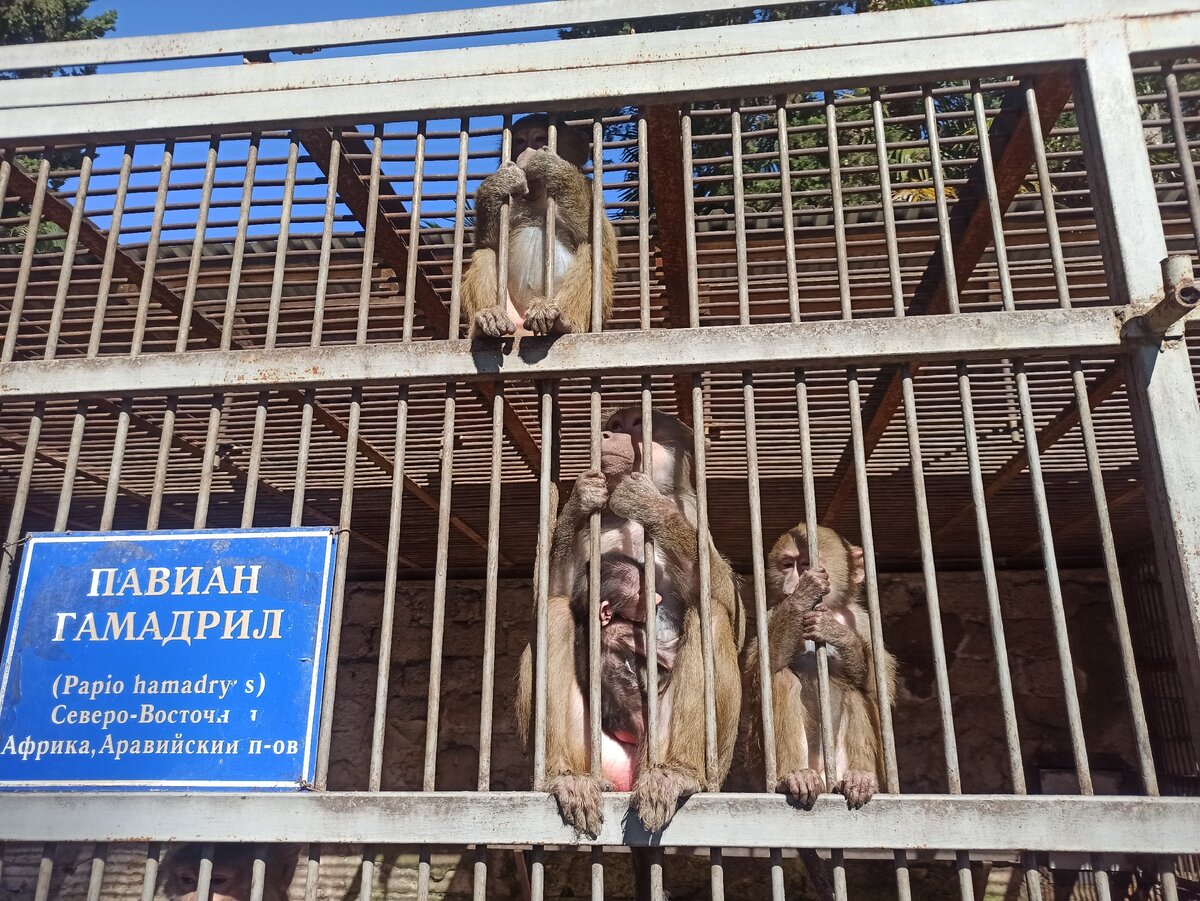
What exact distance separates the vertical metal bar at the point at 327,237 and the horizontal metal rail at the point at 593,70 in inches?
5.5

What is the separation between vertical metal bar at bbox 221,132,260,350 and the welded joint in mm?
2896

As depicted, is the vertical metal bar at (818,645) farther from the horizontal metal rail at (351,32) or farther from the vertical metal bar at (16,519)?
the vertical metal bar at (16,519)

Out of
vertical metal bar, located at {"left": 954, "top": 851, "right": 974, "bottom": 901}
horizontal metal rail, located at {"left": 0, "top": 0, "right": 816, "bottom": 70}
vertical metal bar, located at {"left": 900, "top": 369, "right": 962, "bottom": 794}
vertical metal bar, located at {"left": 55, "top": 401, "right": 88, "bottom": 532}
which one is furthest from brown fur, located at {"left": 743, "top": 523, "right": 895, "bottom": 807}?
vertical metal bar, located at {"left": 55, "top": 401, "right": 88, "bottom": 532}

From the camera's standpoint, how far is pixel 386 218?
3.57 metres

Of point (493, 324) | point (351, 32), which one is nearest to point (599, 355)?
point (493, 324)

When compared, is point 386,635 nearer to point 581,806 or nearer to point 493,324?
point 581,806

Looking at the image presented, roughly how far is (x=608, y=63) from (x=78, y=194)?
1.98 m

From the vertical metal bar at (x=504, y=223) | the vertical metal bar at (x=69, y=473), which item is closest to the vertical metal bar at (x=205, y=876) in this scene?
the vertical metal bar at (x=69, y=473)

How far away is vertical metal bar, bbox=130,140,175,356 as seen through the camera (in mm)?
2912

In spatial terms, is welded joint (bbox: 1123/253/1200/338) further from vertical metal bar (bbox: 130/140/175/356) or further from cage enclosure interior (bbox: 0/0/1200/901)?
vertical metal bar (bbox: 130/140/175/356)

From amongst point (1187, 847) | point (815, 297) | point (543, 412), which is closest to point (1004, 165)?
point (815, 297)

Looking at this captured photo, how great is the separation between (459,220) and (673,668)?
1744mm

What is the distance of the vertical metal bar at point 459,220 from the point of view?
281 centimetres

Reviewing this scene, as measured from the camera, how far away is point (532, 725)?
10.1 ft
